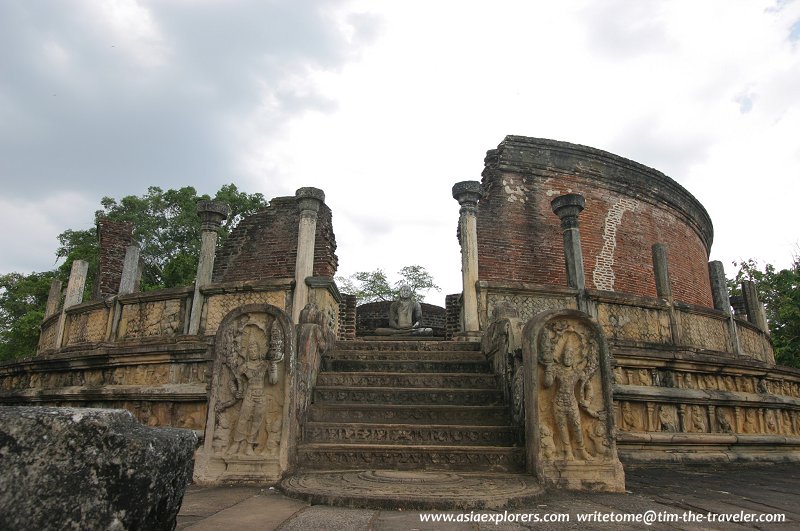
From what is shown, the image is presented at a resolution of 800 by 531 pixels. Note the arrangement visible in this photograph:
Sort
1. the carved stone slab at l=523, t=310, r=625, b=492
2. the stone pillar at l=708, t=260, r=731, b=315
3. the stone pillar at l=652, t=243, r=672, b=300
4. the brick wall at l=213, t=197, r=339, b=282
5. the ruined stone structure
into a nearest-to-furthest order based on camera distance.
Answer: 1. the carved stone slab at l=523, t=310, r=625, b=492
2. the ruined stone structure
3. the stone pillar at l=652, t=243, r=672, b=300
4. the stone pillar at l=708, t=260, r=731, b=315
5. the brick wall at l=213, t=197, r=339, b=282

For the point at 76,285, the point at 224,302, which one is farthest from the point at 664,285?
the point at 76,285

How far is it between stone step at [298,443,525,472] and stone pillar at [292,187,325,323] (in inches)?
141

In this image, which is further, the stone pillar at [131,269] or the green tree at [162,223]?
the green tree at [162,223]

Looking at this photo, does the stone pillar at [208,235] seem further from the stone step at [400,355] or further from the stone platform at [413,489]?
the stone platform at [413,489]

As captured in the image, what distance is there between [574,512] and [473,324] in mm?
4863

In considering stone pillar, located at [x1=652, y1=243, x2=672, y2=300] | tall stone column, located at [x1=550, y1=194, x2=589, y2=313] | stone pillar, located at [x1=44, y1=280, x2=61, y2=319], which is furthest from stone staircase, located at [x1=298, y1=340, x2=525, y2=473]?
stone pillar, located at [x1=44, y1=280, x2=61, y2=319]

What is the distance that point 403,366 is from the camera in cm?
579

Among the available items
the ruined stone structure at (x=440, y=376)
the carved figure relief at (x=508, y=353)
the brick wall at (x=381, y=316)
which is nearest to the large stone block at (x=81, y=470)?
the ruined stone structure at (x=440, y=376)

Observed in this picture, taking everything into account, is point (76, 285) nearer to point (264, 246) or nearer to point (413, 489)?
point (264, 246)

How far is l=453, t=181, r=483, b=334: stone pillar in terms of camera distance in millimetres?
7863

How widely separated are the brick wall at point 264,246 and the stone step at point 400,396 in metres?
9.08

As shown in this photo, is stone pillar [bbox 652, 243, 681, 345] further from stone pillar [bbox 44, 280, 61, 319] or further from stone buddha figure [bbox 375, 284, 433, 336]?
stone pillar [bbox 44, 280, 61, 319]

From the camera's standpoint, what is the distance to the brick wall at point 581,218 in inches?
504

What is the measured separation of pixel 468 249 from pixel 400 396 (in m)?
4.05
